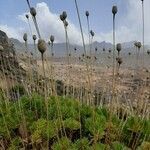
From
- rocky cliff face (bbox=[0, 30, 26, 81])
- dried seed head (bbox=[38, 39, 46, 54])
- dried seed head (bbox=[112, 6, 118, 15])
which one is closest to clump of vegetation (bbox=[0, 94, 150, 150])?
dried seed head (bbox=[112, 6, 118, 15])

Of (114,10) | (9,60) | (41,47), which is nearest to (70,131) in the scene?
(114,10)

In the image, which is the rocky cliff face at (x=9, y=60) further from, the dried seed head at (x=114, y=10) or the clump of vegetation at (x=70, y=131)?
the dried seed head at (x=114, y=10)

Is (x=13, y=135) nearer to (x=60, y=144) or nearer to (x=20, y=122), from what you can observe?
(x=20, y=122)

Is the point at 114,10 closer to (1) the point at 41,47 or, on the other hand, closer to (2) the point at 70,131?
(1) the point at 41,47

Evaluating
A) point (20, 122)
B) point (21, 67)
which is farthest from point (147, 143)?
point (21, 67)

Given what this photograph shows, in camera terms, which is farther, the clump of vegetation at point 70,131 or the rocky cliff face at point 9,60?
the rocky cliff face at point 9,60

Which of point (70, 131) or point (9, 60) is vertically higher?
point (9, 60)

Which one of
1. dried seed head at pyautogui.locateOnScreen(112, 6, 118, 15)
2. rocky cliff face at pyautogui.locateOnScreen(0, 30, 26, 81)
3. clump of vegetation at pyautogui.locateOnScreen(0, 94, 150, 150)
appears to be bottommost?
clump of vegetation at pyautogui.locateOnScreen(0, 94, 150, 150)

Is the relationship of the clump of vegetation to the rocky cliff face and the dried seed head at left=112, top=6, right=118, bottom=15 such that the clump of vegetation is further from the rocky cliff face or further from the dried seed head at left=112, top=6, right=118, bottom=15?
the rocky cliff face

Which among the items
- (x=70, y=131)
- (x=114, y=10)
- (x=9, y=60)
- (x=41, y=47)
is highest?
(x=114, y=10)

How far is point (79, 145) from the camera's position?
5.37 metres

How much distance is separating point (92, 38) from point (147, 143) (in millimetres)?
2181

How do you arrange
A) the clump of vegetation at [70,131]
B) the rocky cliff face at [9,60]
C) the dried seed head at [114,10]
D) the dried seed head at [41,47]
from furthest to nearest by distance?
1. the rocky cliff face at [9,60]
2. the clump of vegetation at [70,131]
3. the dried seed head at [114,10]
4. the dried seed head at [41,47]

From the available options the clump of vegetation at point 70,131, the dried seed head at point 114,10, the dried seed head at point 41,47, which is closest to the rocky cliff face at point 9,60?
the clump of vegetation at point 70,131
